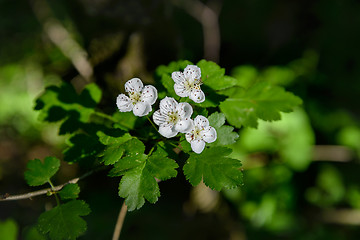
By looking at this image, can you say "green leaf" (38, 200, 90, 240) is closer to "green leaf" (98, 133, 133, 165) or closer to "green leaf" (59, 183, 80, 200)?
"green leaf" (59, 183, 80, 200)

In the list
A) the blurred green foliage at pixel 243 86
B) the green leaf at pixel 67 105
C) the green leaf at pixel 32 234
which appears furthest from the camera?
the blurred green foliage at pixel 243 86

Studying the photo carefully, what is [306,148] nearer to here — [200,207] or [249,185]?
[249,185]

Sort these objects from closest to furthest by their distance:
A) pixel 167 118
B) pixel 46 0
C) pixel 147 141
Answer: pixel 167 118, pixel 147 141, pixel 46 0

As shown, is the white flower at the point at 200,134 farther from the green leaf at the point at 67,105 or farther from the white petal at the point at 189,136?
the green leaf at the point at 67,105

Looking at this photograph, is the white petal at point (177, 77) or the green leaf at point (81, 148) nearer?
the white petal at point (177, 77)

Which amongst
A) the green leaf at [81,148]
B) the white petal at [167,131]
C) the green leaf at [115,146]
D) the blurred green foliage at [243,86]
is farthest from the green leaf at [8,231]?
the white petal at [167,131]

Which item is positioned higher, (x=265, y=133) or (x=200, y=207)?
(x=265, y=133)

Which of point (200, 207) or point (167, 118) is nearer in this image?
point (167, 118)

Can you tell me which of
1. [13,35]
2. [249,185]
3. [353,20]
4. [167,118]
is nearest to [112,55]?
[167,118]

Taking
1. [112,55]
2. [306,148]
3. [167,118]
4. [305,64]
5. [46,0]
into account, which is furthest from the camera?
[46,0]
